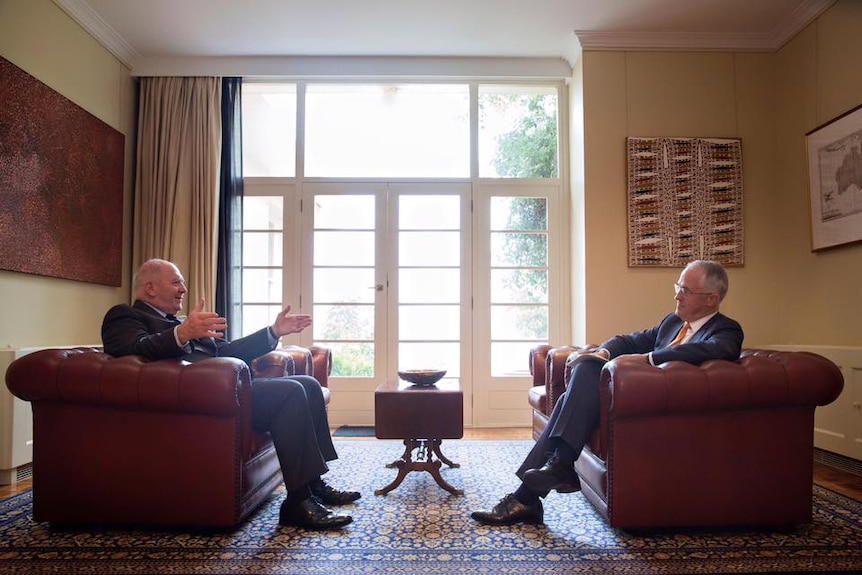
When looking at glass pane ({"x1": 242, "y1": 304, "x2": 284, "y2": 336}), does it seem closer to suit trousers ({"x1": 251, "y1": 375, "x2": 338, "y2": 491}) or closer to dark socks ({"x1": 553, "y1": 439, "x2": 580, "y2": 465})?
suit trousers ({"x1": 251, "y1": 375, "x2": 338, "y2": 491})

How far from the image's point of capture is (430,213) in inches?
187

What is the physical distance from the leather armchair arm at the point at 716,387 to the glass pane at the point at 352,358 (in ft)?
9.54

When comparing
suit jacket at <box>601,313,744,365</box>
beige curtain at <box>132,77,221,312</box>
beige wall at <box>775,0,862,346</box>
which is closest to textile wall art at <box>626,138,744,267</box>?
beige wall at <box>775,0,862,346</box>

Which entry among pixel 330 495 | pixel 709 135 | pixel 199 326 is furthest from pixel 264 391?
pixel 709 135

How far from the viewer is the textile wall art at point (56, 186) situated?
3148 millimetres

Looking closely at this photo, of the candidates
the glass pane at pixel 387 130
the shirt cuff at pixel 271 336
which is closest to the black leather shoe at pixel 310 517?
the shirt cuff at pixel 271 336

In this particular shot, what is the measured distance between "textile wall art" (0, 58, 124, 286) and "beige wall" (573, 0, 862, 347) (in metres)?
3.53

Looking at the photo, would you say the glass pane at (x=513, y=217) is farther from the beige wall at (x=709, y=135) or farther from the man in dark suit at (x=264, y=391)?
the man in dark suit at (x=264, y=391)

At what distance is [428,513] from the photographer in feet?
7.93

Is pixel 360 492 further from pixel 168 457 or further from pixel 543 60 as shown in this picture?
pixel 543 60

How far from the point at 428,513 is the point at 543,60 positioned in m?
3.73

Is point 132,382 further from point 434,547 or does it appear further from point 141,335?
point 434,547

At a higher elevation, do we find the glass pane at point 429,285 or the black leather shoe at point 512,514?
the glass pane at point 429,285

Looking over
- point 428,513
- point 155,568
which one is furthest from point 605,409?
point 155,568
